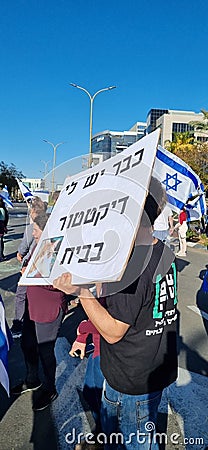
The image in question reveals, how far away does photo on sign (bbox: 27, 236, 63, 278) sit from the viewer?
1.45m

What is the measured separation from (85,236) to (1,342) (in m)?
1.28

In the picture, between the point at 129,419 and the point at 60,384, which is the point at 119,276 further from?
the point at 60,384

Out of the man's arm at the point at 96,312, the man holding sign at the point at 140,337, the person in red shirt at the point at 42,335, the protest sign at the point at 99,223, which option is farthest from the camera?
the person in red shirt at the point at 42,335

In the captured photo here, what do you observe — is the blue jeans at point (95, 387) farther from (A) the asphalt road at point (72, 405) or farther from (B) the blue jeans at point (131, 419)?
(B) the blue jeans at point (131, 419)

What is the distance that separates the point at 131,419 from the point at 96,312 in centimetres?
63

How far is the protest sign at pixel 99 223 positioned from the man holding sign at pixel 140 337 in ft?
0.59

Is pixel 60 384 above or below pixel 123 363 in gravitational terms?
below

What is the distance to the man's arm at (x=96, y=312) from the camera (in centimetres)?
136

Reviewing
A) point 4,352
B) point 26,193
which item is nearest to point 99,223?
point 4,352

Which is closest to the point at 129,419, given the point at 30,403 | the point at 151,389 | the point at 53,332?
the point at 151,389

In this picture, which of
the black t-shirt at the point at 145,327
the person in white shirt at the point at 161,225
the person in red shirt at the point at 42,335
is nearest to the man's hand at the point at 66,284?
the black t-shirt at the point at 145,327

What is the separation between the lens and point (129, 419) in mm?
1707

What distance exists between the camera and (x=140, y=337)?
5.51 ft

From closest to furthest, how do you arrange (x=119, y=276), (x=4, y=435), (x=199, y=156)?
(x=119, y=276)
(x=4, y=435)
(x=199, y=156)
